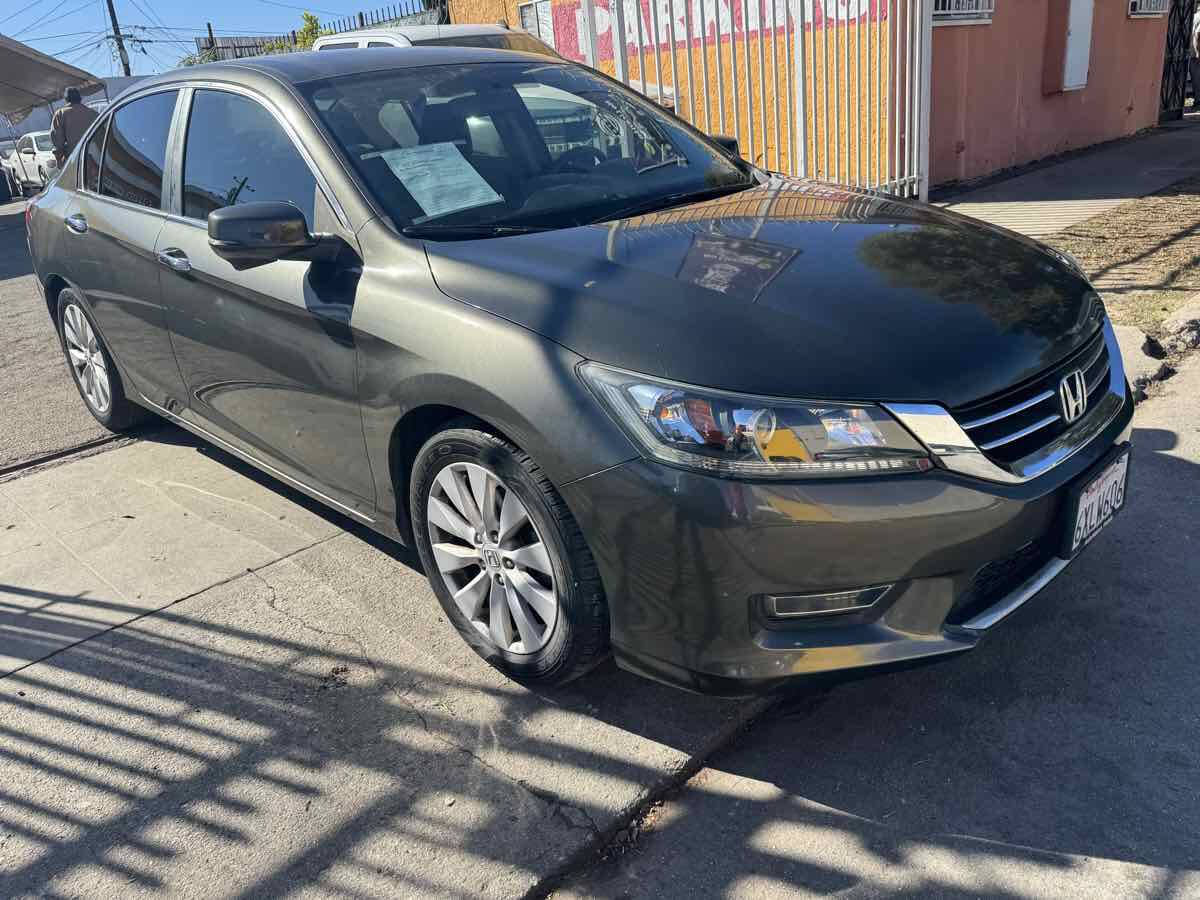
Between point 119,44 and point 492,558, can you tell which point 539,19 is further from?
point 119,44

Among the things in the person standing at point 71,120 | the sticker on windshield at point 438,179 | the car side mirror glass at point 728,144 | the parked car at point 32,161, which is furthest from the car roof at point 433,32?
the parked car at point 32,161

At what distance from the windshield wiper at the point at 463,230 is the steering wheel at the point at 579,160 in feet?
1.52

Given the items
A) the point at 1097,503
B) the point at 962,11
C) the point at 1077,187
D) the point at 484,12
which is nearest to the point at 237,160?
the point at 1097,503

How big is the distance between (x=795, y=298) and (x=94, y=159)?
3.64m

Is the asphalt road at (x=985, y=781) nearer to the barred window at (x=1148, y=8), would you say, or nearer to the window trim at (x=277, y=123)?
the window trim at (x=277, y=123)

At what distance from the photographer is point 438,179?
3.14 metres

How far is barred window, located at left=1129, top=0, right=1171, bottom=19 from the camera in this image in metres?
12.9

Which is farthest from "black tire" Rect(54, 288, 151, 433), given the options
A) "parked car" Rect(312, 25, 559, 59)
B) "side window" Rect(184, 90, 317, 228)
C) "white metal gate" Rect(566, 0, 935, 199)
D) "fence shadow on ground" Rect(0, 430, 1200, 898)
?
"parked car" Rect(312, 25, 559, 59)

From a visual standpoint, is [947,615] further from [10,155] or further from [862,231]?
[10,155]

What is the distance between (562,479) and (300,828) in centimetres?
104

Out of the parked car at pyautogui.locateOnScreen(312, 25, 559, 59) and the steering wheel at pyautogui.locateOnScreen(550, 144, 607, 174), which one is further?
the parked car at pyautogui.locateOnScreen(312, 25, 559, 59)

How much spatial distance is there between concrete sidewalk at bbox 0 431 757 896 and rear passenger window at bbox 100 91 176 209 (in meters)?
1.45

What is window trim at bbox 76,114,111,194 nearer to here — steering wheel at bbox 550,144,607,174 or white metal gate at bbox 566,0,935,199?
steering wheel at bbox 550,144,607,174

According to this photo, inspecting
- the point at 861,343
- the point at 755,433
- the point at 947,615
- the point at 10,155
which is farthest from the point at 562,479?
the point at 10,155
